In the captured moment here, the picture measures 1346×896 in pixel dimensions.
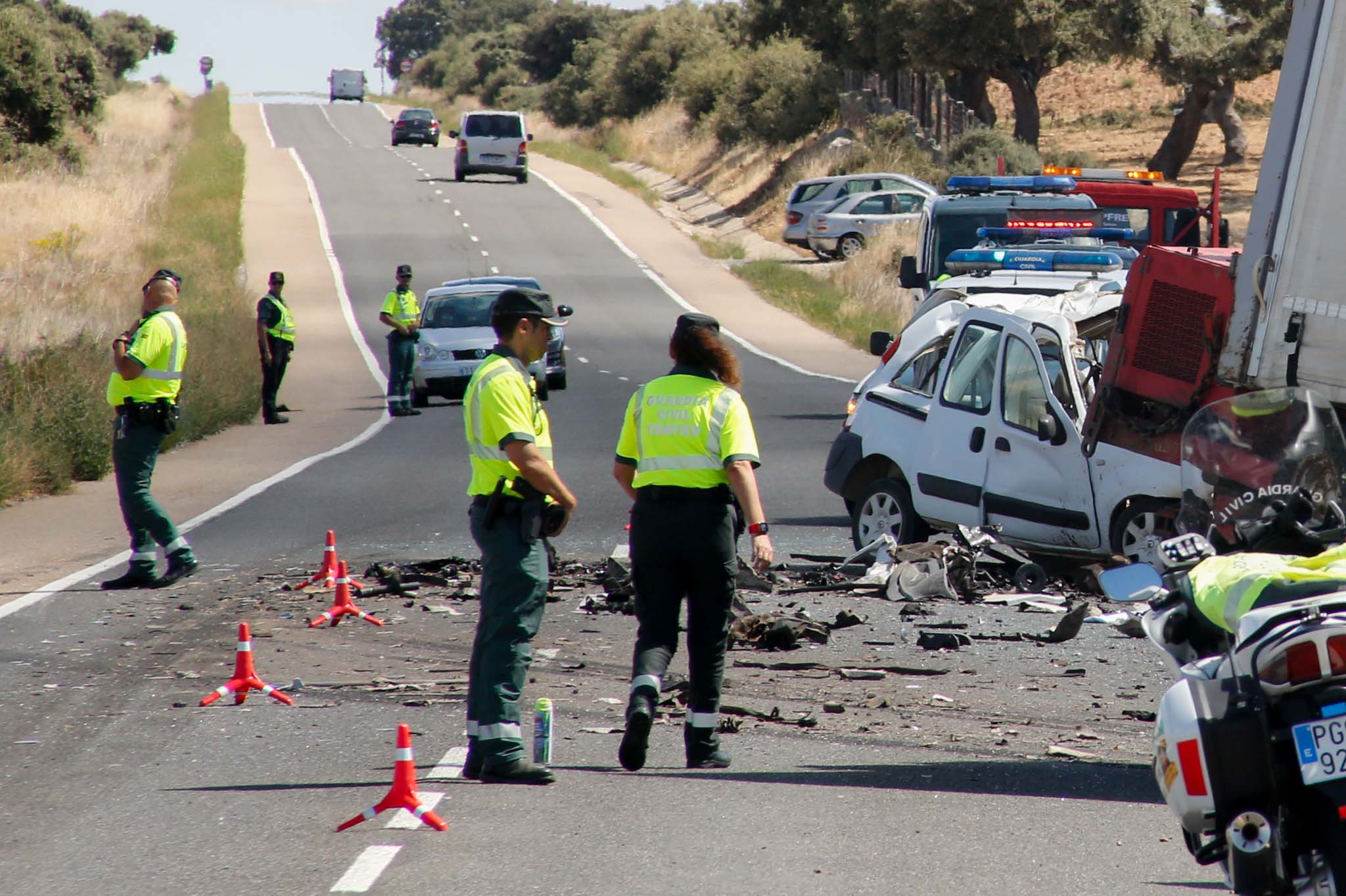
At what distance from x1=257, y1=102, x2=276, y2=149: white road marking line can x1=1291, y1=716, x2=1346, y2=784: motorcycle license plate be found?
6767cm

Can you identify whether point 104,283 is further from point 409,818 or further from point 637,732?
point 409,818

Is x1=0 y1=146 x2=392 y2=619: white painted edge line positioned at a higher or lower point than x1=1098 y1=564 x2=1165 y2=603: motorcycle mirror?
lower

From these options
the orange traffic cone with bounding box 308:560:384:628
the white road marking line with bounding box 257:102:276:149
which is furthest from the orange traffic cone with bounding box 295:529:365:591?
the white road marking line with bounding box 257:102:276:149

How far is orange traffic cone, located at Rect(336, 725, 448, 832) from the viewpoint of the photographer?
5.84 meters

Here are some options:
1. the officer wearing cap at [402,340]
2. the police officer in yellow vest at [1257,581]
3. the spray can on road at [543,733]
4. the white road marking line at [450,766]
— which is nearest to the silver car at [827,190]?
the officer wearing cap at [402,340]

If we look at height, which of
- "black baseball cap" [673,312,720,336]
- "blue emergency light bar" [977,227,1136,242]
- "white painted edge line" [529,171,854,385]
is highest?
"black baseball cap" [673,312,720,336]

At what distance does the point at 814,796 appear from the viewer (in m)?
6.38

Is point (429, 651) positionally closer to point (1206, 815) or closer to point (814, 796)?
point (814, 796)

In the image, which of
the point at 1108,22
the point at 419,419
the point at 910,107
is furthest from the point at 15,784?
the point at 910,107

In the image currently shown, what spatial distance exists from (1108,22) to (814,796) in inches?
1652

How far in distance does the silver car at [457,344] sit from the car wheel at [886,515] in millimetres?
11370

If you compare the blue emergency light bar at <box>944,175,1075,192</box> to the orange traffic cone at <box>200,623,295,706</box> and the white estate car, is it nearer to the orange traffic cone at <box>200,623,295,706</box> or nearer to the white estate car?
the white estate car

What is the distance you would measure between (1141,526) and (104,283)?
2762cm

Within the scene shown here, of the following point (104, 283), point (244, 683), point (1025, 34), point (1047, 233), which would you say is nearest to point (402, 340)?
point (1047, 233)
